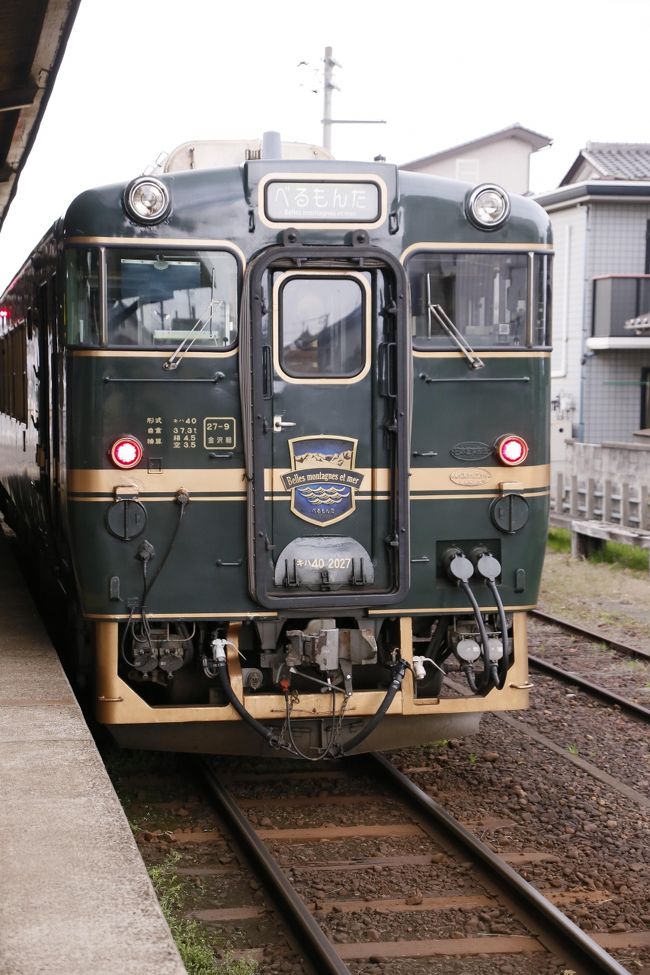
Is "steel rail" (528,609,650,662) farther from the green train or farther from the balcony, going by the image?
the balcony

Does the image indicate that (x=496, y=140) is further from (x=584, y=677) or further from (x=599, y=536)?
(x=584, y=677)

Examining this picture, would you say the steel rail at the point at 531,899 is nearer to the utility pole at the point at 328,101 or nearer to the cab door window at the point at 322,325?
the cab door window at the point at 322,325

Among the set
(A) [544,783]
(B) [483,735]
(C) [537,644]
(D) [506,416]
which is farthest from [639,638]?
(D) [506,416]

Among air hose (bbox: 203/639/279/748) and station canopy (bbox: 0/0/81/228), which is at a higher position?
station canopy (bbox: 0/0/81/228)

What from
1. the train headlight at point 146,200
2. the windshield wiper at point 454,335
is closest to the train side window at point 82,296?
the train headlight at point 146,200

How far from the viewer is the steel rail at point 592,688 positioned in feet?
29.3

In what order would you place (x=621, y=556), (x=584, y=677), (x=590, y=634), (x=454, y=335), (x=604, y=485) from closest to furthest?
(x=454, y=335)
(x=584, y=677)
(x=590, y=634)
(x=621, y=556)
(x=604, y=485)

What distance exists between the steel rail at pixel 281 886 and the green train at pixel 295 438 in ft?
1.24

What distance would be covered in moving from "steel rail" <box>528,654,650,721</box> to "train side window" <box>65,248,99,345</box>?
15.6 feet

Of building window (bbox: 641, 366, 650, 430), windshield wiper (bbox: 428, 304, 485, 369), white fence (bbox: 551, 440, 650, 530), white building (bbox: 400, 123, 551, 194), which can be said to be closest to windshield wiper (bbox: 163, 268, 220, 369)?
windshield wiper (bbox: 428, 304, 485, 369)

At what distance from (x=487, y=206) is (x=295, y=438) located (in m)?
1.58

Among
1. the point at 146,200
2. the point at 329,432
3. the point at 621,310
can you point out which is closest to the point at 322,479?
the point at 329,432

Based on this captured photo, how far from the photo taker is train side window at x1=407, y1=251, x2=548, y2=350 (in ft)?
21.8

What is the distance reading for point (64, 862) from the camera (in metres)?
4.57
